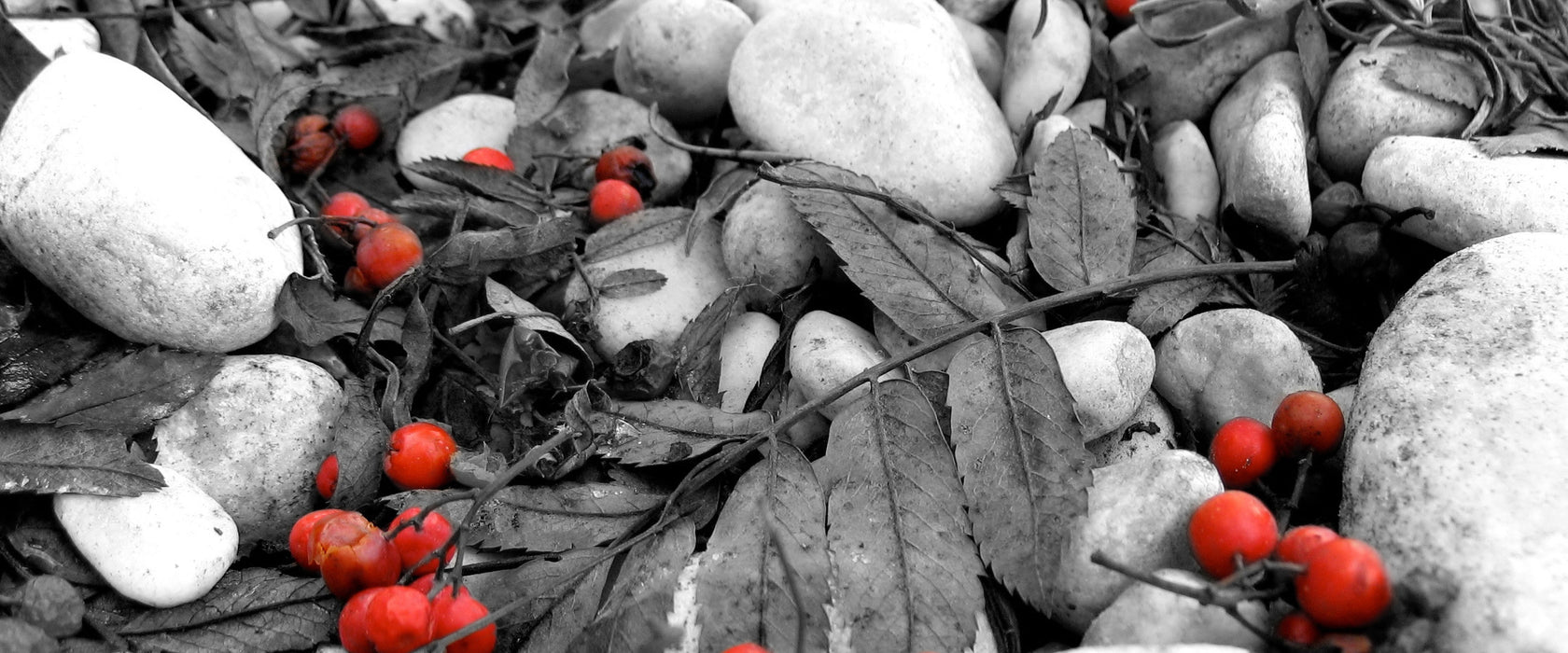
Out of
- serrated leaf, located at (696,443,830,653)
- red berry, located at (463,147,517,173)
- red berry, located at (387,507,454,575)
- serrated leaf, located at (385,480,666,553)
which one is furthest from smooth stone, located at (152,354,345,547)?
serrated leaf, located at (696,443,830,653)

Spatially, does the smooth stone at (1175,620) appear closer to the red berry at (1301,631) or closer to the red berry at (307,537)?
the red berry at (1301,631)

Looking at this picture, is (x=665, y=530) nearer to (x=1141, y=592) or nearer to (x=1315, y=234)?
(x=1141, y=592)

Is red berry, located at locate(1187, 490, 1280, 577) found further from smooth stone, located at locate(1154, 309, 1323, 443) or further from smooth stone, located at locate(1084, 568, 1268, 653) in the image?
smooth stone, located at locate(1154, 309, 1323, 443)

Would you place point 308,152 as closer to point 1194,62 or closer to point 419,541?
point 419,541

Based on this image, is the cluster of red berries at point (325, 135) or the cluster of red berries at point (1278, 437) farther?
the cluster of red berries at point (325, 135)

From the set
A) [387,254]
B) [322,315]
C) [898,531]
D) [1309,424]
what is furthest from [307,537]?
[1309,424]

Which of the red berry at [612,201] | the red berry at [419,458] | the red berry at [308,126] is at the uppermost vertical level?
the red berry at [308,126]

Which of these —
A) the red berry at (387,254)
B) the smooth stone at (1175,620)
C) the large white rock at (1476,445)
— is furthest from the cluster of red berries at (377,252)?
the large white rock at (1476,445)
